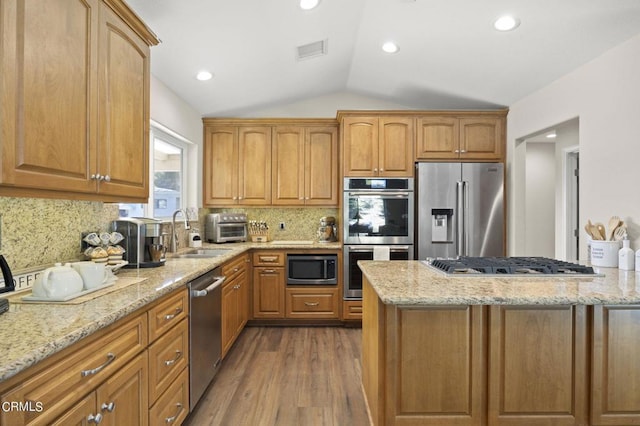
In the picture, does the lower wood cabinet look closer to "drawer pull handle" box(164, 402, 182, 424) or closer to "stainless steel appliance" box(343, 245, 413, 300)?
"drawer pull handle" box(164, 402, 182, 424)

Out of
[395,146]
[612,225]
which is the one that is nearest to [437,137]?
[395,146]

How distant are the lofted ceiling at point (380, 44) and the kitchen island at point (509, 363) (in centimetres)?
183

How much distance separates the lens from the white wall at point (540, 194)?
214 inches

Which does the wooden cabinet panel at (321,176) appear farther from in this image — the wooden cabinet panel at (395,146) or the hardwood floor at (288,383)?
the hardwood floor at (288,383)

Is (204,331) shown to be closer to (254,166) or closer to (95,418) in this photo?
(95,418)

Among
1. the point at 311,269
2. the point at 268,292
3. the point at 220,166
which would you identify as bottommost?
the point at 268,292

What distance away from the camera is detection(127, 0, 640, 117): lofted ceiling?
2326 mm

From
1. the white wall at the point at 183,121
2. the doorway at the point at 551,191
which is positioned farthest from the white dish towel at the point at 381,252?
the white wall at the point at 183,121

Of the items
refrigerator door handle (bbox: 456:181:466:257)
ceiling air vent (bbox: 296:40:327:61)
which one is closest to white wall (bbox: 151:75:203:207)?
ceiling air vent (bbox: 296:40:327:61)

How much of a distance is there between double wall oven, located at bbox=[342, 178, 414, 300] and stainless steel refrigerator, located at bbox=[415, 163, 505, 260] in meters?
0.16

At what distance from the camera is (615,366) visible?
1.66 meters

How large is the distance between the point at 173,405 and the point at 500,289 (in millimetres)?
1724

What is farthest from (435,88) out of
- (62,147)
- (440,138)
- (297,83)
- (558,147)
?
(62,147)

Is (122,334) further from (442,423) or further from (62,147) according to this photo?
(442,423)
